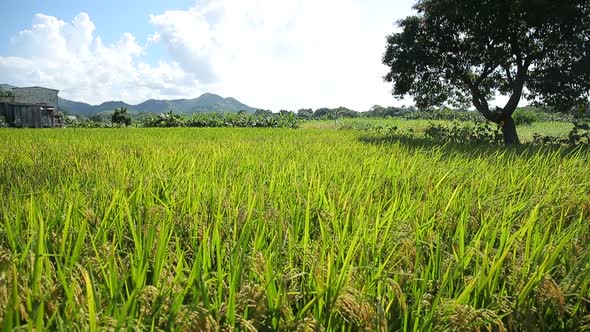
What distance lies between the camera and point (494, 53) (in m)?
9.73

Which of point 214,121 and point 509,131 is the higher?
point 214,121

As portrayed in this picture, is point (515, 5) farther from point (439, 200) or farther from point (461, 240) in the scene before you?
point (461, 240)

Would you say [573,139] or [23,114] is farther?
[23,114]

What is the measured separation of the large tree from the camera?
8.93m

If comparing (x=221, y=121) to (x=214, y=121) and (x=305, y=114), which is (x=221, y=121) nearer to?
(x=214, y=121)

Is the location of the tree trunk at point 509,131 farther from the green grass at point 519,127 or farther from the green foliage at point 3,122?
the green foliage at point 3,122

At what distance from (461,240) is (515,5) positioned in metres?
10.3

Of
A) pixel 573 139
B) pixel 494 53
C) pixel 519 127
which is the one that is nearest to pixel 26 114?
pixel 494 53

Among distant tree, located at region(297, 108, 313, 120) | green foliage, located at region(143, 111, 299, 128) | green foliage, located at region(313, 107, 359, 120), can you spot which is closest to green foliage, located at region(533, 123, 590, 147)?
green foliage, located at region(143, 111, 299, 128)

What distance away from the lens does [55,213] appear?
63.2 inches

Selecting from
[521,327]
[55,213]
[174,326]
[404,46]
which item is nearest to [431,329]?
[521,327]

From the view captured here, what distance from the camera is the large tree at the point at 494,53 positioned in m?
8.93

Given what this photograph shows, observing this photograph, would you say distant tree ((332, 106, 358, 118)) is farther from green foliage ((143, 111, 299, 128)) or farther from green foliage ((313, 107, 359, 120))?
green foliage ((143, 111, 299, 128))

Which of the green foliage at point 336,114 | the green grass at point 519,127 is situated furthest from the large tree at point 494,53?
the green foliage at point 336,114
